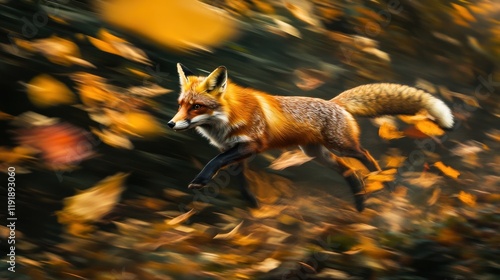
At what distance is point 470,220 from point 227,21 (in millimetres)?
2619

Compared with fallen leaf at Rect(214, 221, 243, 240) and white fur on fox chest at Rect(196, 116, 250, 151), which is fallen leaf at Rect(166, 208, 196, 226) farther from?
white fur on fox chest at Rect(196, 116, 250, 151)

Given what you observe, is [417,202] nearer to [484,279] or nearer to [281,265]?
[484,279]

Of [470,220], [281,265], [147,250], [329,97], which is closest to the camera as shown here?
[147,250]

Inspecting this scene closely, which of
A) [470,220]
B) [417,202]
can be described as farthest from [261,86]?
[470,220]

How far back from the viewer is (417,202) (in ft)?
19.7

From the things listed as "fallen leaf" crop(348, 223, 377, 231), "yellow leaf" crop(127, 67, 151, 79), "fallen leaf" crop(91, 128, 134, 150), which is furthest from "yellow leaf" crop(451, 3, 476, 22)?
"fallen leaf" crop(91, 128, 134, 150)

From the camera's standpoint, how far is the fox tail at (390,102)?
215 inches

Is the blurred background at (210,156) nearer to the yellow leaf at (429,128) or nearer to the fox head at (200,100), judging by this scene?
the yellow leaf at (429,128)

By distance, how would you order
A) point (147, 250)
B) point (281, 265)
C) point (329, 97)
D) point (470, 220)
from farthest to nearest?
point (470, 220) < point (329, 97) < point (281, 265) < point (147, 250)

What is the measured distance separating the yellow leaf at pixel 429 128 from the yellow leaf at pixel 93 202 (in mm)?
2563

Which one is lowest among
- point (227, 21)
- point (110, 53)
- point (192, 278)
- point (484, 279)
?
point (192, 278)

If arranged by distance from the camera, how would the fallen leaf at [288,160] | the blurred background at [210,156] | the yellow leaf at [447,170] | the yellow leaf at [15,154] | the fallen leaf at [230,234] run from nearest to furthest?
the yellow leaf at [15,154] < the blurred background at [210,156] < the fallen leaf at [230,234] < the fallen leaf at [288,160] < the yellow leaf at [447,170]

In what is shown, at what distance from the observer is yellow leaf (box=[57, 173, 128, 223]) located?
14.9 ft

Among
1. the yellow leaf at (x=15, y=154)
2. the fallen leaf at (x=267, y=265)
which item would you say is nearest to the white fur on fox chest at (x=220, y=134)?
the fallen leaf at (x=267, y=265)
